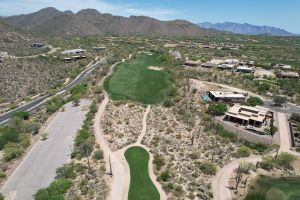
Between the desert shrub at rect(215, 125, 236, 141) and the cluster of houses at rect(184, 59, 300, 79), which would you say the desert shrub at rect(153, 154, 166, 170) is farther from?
the cluster of houses at rect(184, 59, 300, 79)

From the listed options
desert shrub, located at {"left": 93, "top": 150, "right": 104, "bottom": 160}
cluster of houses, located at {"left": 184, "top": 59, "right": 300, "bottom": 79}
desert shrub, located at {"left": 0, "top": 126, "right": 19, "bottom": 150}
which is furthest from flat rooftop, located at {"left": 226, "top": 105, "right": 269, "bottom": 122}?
cluster of houses, located at {"left": 184, "top": 59, "right": 300, "bottom": 79}

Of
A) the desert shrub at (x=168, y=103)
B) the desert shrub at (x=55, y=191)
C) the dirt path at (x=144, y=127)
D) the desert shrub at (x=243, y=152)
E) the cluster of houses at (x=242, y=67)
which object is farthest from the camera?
the cluster of houses at (x=242, y=67)

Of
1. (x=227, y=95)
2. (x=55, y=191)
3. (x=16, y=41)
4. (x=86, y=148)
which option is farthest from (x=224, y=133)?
(x=16, y=41)

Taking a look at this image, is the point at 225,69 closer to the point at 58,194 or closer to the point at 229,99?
the point at 229,99

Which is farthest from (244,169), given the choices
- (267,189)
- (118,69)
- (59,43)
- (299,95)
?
(59,43)

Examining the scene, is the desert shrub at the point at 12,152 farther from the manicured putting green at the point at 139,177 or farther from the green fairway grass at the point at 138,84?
the green fairway grass at the point at 138,84

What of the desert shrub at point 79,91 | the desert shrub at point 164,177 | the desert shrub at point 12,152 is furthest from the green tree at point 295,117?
the desert shrub at point 12,152
